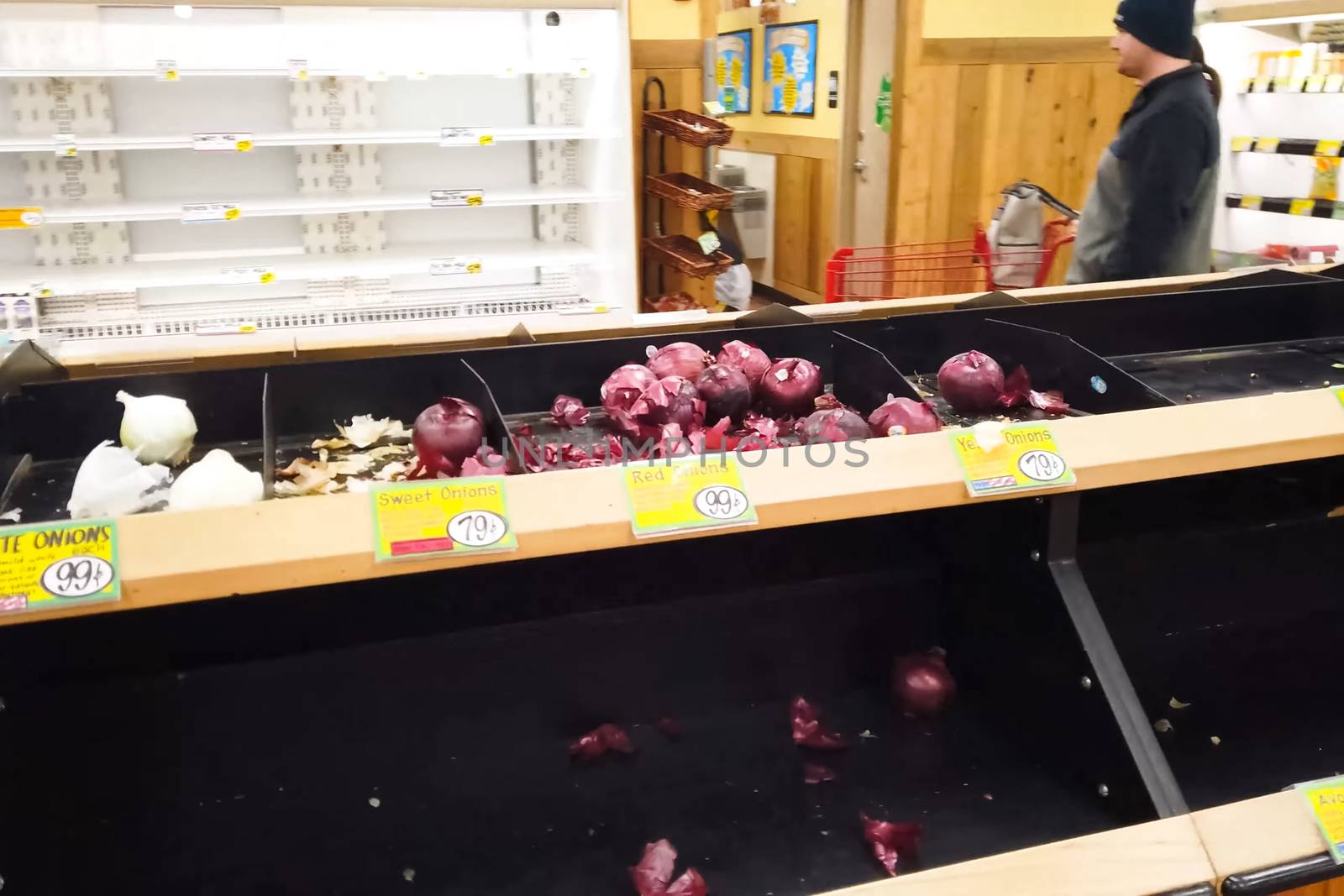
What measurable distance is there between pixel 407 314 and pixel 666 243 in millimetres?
1372

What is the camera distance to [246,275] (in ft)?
12.8

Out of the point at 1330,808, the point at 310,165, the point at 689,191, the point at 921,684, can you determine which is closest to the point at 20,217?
the point at 310,165

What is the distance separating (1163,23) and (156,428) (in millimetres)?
2680

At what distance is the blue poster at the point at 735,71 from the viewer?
739 centimetres

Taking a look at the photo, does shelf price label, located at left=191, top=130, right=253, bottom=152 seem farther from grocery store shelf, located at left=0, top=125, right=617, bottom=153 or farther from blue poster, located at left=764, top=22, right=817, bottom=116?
blue poster, located at left=764, top=22, right=817, bottom=116

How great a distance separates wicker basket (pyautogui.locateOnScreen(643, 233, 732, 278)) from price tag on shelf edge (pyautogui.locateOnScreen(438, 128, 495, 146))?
1153 mm

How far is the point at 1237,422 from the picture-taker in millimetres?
1132

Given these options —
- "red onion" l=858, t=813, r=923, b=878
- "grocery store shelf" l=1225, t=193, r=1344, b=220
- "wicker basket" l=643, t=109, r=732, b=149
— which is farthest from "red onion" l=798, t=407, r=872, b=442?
"grocery store shelf" l=1225, t=193, r=1344, b=220

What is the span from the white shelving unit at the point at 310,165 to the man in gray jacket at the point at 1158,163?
1.82 meters

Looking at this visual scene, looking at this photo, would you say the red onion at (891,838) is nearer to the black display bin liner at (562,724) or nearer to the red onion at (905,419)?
the black display bin liner at (562,724)

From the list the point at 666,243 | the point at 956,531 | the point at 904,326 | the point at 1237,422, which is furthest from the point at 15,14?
the point at 1237,422

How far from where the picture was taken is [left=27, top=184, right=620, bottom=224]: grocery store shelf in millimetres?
3633

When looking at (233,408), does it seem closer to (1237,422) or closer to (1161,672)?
(1237,422)

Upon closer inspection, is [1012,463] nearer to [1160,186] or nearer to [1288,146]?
[1160,186]
